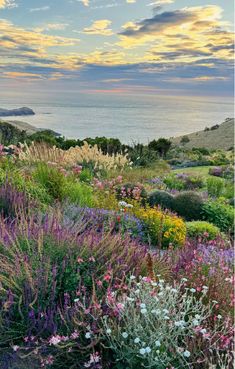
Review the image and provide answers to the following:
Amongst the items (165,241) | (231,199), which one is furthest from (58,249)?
(231,199)

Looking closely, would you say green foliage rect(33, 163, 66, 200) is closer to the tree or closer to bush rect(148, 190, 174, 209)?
bush rect(148, 190, 174, 209)

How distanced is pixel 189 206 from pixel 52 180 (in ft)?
11.1

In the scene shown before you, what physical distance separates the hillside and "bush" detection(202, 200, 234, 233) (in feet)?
130

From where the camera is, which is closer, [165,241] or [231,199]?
[165,241]

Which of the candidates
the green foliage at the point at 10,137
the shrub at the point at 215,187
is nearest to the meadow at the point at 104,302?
the shrub at the point at 215,187

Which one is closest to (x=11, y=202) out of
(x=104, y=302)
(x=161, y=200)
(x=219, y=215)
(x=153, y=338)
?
(x=104, y=302)

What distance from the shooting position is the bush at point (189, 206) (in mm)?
10438

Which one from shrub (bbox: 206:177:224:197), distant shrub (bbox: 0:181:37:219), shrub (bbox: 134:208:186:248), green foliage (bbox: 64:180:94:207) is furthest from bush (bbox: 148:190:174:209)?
distant shrub (bbox: 0:181:37:219)

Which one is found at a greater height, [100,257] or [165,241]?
[100,257]

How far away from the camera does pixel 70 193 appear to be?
27.2 feet

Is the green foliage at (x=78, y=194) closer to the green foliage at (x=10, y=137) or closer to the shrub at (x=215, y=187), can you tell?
the shrub at (x=215, y=187)

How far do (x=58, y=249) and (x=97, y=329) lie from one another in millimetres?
986

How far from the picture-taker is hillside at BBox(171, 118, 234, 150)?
52125 millimetres

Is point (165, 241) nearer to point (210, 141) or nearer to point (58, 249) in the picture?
point (58, 249)
